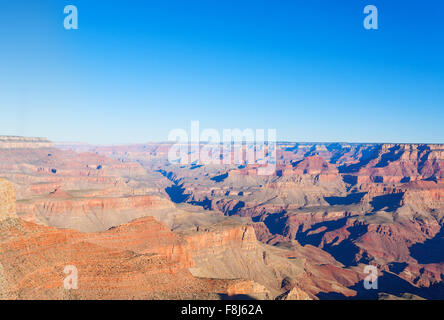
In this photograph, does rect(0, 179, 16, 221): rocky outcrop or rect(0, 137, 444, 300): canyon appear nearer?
rect(0, 137, 444, 300): canyon

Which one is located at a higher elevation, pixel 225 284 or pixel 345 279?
pixel 225 284

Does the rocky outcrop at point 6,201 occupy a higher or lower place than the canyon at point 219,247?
higher

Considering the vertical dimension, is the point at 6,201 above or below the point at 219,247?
above

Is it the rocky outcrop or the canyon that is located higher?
the rocky outcrop

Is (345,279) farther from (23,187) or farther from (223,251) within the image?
(23,187)

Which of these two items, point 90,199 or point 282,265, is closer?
point 282,265

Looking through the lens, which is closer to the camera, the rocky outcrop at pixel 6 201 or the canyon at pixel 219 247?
the canyon at pixel 219 247

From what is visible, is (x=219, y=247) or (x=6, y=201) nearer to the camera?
(x=6, y=201)

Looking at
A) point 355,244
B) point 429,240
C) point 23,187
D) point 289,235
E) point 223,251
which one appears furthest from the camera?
point 23,187
